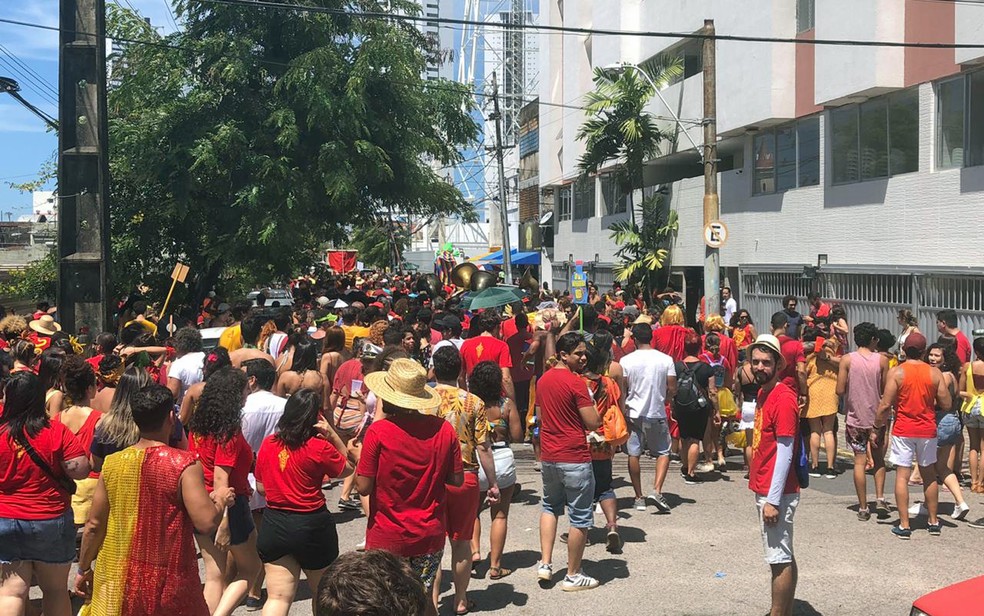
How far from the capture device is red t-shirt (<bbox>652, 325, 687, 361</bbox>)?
10953 millimetres

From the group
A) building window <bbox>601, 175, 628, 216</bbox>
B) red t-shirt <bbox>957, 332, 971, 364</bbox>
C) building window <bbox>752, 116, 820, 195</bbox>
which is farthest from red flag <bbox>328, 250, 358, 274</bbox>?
red t-shirt <bbox>957, 332, 971, 364</bbox>

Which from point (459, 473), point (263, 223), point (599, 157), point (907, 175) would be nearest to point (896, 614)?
point (459, 473)

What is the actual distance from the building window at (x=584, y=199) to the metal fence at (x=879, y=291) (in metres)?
12.4

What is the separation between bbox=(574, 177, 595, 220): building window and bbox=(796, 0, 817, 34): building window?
13.5 meters

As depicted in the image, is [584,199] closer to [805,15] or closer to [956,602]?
[805,15]

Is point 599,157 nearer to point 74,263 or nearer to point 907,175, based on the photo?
point 907,175

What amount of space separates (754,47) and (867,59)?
408 cm

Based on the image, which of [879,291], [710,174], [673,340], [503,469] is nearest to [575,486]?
[503,469]

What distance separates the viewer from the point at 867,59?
15.4m

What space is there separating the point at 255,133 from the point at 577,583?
14783mm

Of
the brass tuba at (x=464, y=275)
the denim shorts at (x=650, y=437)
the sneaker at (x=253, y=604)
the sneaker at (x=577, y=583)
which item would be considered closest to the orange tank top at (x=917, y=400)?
the denim shorts at (x=650, y=437)

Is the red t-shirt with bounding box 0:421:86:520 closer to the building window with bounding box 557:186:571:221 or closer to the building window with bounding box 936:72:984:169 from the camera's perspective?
the building window with bounding box 936:72:984:169

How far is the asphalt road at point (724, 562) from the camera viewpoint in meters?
6.38

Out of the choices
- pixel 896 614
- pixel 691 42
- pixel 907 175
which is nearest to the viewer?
pixel 896 614
